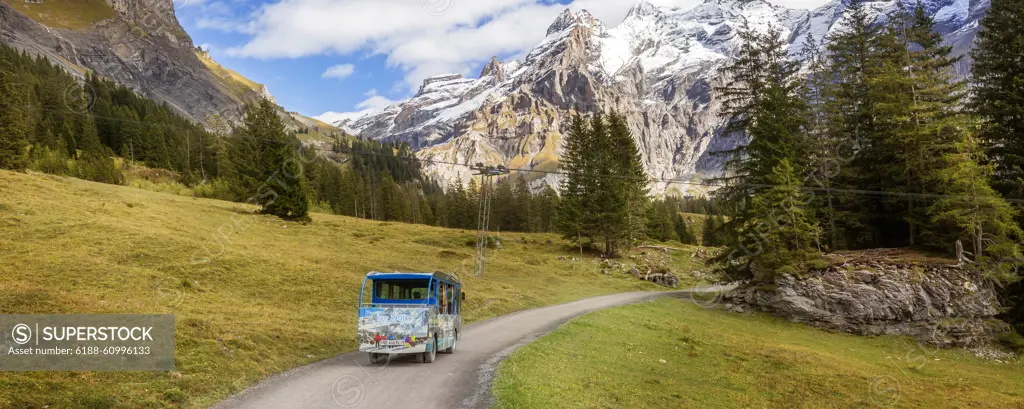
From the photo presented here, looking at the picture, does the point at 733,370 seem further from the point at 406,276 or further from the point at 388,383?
the point at 388,383

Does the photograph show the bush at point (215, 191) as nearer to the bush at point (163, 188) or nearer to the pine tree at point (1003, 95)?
the bush at point (163, 188)

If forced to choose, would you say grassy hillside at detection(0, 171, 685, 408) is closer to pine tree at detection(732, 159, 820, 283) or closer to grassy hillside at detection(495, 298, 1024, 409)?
grassy hillside at detection(495, 298, 1024, 409)

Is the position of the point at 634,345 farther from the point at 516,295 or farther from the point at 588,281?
the point at 588,281

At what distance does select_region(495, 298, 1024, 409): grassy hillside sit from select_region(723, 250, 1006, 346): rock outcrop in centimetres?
145

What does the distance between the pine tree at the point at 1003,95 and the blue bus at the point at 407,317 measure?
1559 inches

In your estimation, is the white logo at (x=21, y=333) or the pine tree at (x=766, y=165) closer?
the white logo at (x=21, y=333)

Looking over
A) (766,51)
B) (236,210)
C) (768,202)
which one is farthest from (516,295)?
(236,210)

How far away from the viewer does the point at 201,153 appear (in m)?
115

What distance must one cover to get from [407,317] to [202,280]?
683 inches

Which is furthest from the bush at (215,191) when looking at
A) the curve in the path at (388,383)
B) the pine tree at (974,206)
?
the pine tree at (974,206)

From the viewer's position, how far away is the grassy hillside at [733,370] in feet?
54.0

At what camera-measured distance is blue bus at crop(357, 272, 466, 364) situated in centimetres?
1758

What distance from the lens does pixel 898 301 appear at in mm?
33062

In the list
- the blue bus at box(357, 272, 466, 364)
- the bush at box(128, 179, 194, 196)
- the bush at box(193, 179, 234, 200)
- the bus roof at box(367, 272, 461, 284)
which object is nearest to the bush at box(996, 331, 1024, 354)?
the blue bus at box(357, 272, 466, 364)
